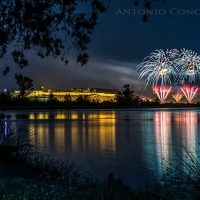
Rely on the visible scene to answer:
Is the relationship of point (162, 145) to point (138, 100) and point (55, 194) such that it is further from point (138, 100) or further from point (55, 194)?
point (138, 100)

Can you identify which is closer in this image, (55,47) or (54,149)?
(55,47)

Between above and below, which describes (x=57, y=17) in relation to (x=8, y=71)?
above

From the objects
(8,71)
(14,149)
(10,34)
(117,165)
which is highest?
(10,34)

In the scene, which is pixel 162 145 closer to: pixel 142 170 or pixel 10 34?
pixel 142 170

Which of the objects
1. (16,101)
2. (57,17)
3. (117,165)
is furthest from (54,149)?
(16,101)

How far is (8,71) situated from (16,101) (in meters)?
109

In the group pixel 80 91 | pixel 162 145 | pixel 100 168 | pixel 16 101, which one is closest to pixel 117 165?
pixel 100 168

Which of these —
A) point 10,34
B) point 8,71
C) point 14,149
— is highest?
point 10,34

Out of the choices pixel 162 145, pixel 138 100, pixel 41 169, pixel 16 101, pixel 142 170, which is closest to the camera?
pixel 41 169

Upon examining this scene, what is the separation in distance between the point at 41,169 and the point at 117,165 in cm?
514

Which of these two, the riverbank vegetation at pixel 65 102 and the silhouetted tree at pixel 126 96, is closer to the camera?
the riverbank vegetation at pixel 65 102

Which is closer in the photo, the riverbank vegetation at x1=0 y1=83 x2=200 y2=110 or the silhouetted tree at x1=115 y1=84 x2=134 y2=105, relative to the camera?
the riverbank vegetation at x1=0 y1=83 x2=200 y2=110

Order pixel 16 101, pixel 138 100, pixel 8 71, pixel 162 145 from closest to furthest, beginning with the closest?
pixel 8 71 → pixel 162 145 → pixel 16 101 → pixel 138 100

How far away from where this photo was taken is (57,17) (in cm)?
1173
